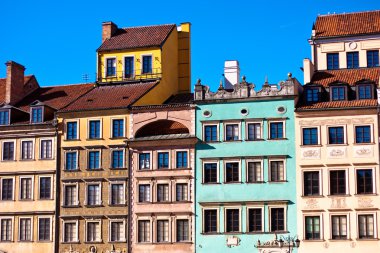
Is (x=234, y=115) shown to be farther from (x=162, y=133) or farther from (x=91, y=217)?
(x=91, y=217)

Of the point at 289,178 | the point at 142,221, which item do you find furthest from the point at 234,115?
the point at 142,221

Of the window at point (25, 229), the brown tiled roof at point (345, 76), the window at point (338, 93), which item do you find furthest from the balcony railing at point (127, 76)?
the window at point (338, 93)

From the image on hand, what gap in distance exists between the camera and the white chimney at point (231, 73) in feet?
214

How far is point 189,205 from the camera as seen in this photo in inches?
2334

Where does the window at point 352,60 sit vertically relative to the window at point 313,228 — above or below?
above

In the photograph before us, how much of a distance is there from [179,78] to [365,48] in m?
15.0

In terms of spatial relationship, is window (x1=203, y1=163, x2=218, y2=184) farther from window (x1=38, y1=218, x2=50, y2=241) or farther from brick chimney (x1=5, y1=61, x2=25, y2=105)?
brick chimney (x1=5, y1=61, x2=25, y2=105)

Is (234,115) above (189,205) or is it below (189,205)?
above

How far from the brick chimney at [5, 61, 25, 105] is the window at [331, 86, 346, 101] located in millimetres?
24516

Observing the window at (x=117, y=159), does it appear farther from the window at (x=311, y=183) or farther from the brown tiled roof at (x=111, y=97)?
the window at (x=311, y=183)

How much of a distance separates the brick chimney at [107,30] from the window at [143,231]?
17.0 m

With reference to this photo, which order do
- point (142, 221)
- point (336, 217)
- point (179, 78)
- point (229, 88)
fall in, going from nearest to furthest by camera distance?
point (336, 217) → point (142, 221) → point (229, 88) → point (179, 78)

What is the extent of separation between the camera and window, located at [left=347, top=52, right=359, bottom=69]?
63562mm

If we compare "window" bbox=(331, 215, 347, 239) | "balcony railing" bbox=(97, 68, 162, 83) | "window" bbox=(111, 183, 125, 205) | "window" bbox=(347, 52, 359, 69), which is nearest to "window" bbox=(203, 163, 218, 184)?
"window" bbox=(111, 183, 125, 205)
